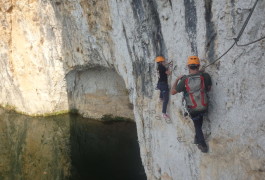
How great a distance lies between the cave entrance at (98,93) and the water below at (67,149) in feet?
1.91

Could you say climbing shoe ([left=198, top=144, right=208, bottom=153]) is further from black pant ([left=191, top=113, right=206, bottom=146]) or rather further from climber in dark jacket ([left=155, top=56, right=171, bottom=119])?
climber in dark jacket ([left=155, top=56, right=171, bottom=119])

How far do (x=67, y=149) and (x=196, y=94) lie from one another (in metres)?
8.36

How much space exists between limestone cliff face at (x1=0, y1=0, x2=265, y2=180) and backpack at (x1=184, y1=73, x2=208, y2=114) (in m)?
0.32

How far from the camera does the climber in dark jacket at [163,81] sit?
536cm

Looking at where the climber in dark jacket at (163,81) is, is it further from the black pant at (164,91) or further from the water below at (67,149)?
the water below at (67,149)

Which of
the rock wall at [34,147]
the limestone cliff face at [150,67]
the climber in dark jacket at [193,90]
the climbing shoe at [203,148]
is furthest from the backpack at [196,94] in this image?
the rock wall at [34,147]

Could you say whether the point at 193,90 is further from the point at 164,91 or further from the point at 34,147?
the point at 34,147

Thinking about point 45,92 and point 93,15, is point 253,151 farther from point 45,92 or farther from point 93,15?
point 45,92

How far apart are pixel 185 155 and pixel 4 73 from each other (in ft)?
41.8

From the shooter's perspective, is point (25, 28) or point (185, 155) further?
point (25, 28)

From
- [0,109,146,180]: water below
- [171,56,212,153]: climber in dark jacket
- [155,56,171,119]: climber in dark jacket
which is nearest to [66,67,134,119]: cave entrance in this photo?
[0,109,146,180]: water below

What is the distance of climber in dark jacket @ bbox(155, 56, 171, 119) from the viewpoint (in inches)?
211

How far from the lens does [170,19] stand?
5.14 m

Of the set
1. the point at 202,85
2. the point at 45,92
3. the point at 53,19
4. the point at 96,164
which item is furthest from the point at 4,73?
the point at 202,85
